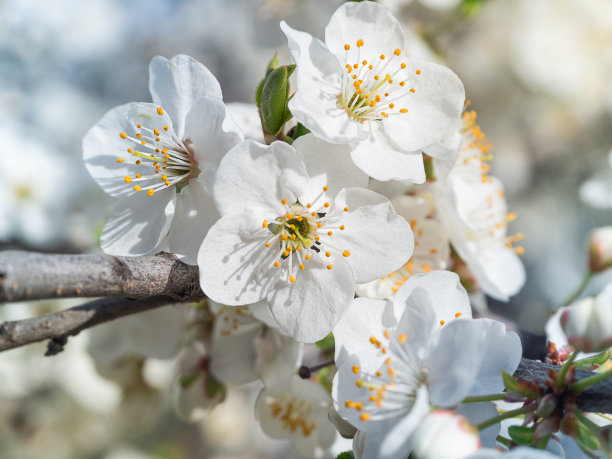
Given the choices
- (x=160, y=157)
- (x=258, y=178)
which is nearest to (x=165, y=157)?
(x=160, y=157)

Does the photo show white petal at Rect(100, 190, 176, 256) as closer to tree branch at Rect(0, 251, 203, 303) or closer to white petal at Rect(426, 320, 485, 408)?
tree branch at Rect(0, 251, 203, 303)

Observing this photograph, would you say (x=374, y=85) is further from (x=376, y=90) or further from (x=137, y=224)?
(x=137, y=224)

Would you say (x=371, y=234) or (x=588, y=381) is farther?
(x=371, y=234)

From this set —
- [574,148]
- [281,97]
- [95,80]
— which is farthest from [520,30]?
[95,80]

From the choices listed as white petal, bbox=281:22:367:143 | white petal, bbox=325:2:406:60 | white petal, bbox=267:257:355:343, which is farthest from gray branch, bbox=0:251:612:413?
white petal, bbox=325:2:406:60

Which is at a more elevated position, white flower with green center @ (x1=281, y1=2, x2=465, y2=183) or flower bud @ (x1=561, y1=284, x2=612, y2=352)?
white flower with green center @ (x1=281, y1=2, x2=465, y2=183)

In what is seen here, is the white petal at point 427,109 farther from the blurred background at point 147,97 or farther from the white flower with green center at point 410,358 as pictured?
the blurred background at point 147,97
